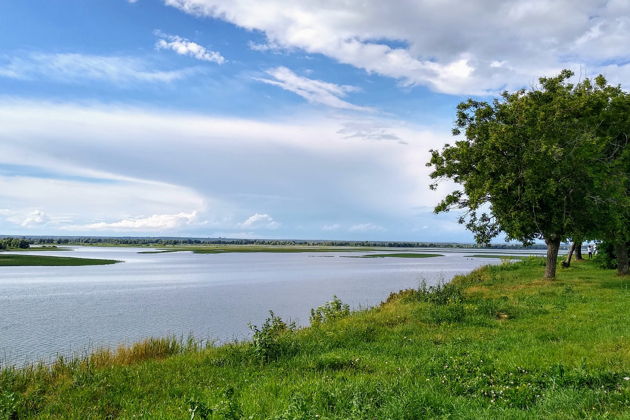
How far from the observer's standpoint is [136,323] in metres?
27.2

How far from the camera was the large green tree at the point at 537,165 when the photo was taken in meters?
27.1

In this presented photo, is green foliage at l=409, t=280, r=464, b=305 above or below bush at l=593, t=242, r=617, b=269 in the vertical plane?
below

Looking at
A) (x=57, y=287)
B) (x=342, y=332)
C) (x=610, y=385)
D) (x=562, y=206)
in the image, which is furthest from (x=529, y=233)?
(x=57, y=287)

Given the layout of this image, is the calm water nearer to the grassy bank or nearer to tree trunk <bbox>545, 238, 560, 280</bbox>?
the grassy bank

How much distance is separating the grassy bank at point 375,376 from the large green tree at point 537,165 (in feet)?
37.4

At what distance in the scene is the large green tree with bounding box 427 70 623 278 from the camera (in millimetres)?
27094

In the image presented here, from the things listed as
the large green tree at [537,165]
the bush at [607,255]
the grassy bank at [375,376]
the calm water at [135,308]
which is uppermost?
the large green tree at [537,165]

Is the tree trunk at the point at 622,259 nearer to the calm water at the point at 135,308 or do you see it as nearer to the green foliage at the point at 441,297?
the green foliage at the point at 441,297

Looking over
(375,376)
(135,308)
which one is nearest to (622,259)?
(375,376)

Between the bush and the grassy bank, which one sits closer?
the grassy bank

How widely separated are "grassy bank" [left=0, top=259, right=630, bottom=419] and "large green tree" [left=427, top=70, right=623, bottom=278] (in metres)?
11.4

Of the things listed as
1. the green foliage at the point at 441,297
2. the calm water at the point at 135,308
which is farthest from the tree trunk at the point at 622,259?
the calm water at the point at 135,308

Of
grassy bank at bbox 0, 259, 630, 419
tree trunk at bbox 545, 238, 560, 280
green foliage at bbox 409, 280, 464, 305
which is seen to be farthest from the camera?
tree trunk at bbox 545, 238, 560, 280

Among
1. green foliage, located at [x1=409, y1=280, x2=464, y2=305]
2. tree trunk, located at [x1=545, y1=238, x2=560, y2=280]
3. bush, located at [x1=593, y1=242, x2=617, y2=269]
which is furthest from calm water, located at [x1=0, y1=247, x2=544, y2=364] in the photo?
bush, located at [x1=593, y1=242, x2=617, y2=269]
